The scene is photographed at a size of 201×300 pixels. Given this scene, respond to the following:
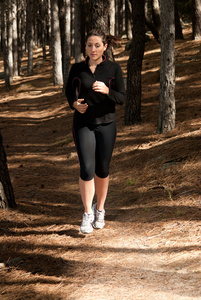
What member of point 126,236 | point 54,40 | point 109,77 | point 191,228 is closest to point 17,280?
point 126,236

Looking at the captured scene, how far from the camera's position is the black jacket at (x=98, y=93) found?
395 cm

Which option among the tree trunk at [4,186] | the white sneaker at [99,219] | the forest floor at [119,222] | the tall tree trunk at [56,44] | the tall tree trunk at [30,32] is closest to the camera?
the forest floor at [119,222]

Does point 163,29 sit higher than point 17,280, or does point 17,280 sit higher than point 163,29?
point 163,29

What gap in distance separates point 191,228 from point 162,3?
550cm

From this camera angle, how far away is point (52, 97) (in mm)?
17969

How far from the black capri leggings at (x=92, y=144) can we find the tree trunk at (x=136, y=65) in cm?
565

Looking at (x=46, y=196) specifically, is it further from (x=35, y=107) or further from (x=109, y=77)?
(x=35, y=107)

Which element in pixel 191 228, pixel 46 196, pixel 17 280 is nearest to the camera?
pixel 17 280

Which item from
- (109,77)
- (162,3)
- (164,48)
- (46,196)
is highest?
(162,3)

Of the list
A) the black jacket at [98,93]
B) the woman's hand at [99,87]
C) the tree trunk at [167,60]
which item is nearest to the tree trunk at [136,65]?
the tree trunk at [167,60]

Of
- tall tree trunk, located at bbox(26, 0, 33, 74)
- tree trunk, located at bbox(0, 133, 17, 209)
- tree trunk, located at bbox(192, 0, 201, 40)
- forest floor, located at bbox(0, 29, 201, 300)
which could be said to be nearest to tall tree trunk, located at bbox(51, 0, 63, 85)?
tall tree trunk, located at bbox(26, 0, 33, 74)

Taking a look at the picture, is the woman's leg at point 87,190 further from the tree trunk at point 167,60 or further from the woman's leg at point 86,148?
the tree trunk at point 167,60

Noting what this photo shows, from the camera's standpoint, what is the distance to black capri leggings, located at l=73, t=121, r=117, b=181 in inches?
157

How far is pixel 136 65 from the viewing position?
9.57 metres
